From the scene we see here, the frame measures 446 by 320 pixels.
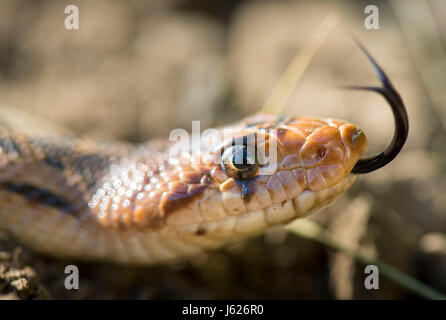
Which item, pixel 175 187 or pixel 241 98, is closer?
pixel 175 187

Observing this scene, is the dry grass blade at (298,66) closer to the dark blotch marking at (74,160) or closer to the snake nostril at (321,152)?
the snake nostril at (321,152)

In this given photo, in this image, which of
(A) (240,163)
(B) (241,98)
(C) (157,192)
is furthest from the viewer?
(B) (241,98)

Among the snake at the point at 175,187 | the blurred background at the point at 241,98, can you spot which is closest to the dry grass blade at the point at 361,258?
the blurred background at the point at 241,98

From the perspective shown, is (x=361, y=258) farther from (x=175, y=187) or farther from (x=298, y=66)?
(x=298, y=66)

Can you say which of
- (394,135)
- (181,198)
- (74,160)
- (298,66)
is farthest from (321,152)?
(298,66)

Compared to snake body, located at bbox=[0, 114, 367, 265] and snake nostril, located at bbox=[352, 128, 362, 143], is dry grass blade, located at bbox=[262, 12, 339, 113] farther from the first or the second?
snake nostril, located at bbox=[352, 128, 362, 143]

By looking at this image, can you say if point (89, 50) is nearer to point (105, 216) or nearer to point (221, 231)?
point (105, 216)

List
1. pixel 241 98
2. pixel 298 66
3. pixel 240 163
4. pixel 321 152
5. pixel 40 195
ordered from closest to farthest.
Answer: pixel 321 152 < pixel 240 163 < pixel 40 195 < pixel 298 66 < pixel 241 98

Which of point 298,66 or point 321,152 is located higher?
point 298,66
